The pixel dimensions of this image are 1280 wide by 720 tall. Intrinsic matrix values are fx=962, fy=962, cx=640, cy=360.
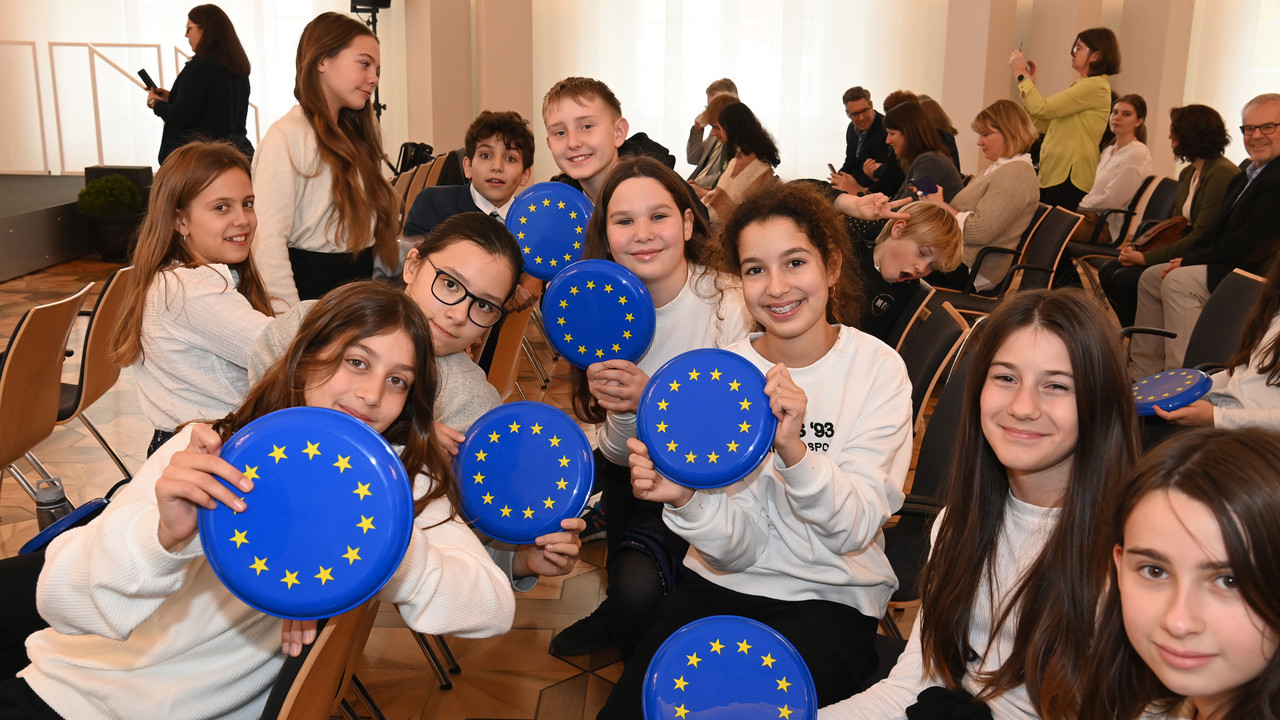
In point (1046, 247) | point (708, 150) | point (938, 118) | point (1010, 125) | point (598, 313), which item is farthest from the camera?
point (708, 150)

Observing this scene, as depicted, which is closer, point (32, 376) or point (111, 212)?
point (32, 376)

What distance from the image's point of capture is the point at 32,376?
10.4 feet

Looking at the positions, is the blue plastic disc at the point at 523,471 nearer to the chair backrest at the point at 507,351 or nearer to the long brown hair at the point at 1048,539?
the long brown hair at the point at 1048,539

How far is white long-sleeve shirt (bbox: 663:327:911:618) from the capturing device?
1843mm

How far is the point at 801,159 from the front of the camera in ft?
37.8

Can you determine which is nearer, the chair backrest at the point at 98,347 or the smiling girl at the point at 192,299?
the smiling girl at the point at 192,299

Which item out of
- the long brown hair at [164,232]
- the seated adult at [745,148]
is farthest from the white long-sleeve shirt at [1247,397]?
the seated adult at [745,148]

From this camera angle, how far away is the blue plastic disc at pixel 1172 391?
237 cm

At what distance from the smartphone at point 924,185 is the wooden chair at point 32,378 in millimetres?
4370

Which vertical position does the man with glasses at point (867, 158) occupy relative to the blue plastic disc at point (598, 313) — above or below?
above

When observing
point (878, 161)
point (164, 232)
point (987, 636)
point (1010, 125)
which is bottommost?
point (987, 636)

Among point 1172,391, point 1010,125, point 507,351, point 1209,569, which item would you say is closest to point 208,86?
point 507,351

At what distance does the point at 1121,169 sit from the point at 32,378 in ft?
24.0

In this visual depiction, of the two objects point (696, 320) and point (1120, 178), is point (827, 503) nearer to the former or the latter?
point (696, 320)
